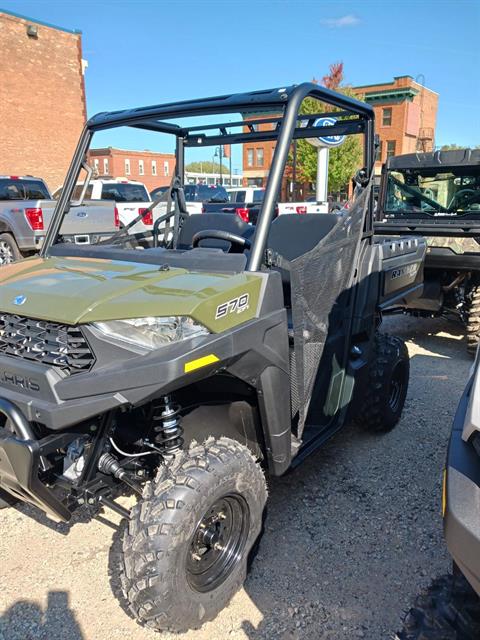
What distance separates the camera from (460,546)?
1380mm

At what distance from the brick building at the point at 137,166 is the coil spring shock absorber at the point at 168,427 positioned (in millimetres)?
45997

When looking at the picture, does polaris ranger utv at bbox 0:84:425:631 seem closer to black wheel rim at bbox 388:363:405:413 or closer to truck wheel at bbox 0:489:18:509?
truck wheel at bbox 0:489:18:509

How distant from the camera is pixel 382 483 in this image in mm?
3426

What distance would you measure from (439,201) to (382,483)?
456cm

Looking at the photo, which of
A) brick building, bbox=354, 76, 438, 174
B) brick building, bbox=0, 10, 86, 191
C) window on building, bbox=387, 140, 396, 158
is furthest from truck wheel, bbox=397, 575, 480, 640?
window on building, bbox=387, 140, 396, 158

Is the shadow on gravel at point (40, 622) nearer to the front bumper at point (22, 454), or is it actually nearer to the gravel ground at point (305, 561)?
the gravel ground at point (305, 561)

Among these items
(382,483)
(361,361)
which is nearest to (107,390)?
(361,361)

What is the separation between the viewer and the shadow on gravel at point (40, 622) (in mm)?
2258

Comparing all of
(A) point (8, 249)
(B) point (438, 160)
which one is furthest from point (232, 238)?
(A) point (8, 249)

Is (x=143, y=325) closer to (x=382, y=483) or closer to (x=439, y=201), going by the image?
(x=382, y=483)

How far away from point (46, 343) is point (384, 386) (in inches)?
96.8

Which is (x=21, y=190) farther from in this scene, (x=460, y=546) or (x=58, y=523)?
(x=460, y=546)

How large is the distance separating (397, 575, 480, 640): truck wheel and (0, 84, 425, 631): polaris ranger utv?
856 millimetres

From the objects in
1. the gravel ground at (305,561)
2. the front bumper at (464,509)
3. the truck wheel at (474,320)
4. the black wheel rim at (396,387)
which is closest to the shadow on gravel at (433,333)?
the truck wheel at (474,320)
